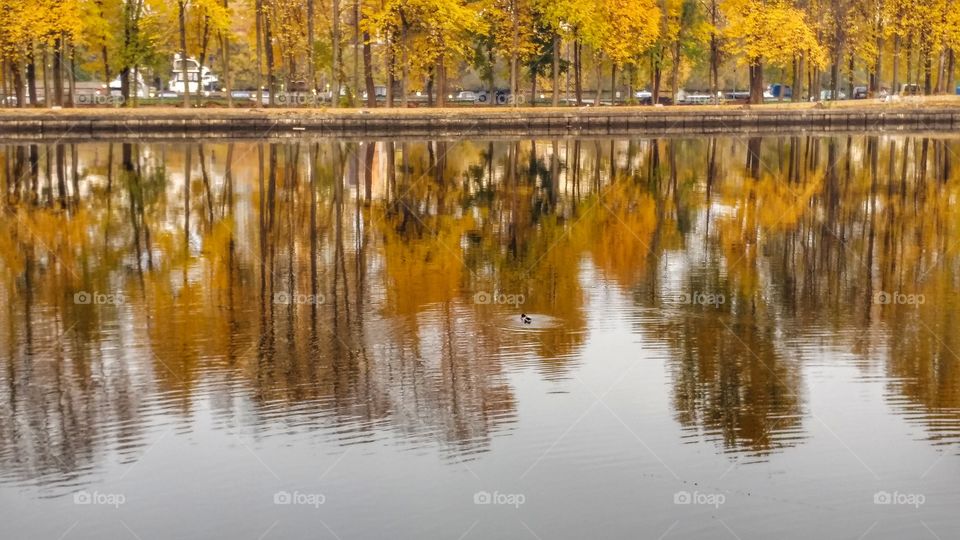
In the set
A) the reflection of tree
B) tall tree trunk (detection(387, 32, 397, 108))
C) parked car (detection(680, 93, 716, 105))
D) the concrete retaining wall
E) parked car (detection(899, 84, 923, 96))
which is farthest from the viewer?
parked car (detection(680, 93, 716, 105))

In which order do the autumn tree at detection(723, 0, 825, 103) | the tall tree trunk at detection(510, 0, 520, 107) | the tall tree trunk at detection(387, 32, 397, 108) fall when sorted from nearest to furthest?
the tall tree trunk at detection(510, 0, 520, 107) < the tall tree trunk at detection(387, 32, 397, 108) < the autumn tree at detection(723, 0, 825, 103)

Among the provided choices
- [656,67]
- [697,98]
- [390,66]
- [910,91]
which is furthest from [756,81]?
[697,98]

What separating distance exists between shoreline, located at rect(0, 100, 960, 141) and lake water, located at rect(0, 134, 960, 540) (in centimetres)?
3555

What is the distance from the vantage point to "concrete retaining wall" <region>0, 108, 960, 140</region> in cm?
7375

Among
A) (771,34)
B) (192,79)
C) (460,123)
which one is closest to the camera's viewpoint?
(460,123)

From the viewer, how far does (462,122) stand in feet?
258

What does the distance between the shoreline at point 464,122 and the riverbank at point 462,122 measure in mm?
54

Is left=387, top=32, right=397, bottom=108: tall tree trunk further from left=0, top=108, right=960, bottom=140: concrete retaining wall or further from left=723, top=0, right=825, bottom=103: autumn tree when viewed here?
left=723, top=0, right=825, bottom=103: autumn tree

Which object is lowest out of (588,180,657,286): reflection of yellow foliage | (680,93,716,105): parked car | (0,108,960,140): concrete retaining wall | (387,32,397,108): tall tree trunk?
(588,180,657,286): reflection of yellow foliage

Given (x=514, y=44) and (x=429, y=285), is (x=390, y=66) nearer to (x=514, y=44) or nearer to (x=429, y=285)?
(x=514, y=44)

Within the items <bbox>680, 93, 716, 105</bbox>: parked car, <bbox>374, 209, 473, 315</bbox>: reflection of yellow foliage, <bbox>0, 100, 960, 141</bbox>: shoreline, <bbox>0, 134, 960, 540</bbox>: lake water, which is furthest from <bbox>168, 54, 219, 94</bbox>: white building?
<bbox>374, 209, 473, 315</bbox>: reflection of yellow foliage

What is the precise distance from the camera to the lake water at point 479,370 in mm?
13977

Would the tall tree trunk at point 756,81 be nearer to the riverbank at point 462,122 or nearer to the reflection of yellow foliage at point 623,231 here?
the riverbank at point 462,122

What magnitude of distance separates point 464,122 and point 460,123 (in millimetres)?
267
